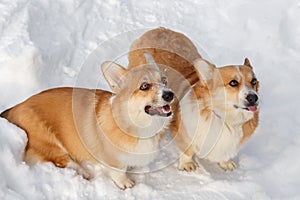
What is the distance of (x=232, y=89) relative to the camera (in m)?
3.09

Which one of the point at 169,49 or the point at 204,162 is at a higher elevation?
the point at 169,49

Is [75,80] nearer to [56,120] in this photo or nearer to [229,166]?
[56,120]

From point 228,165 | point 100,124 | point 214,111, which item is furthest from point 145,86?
point 228,165

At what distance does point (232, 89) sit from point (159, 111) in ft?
1.89

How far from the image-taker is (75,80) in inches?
166

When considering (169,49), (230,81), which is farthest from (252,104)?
(169,49)

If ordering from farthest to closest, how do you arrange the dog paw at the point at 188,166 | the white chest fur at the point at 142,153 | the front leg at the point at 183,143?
the dog paw at the point at 188,166 < the front leg at the point at 183,143 < the white chest fur at the point at 142,153

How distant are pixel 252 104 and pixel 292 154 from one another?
81cm

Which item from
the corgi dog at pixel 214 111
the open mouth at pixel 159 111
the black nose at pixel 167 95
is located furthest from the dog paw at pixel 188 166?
the black nose at pixel 167 95

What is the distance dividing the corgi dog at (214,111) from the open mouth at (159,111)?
15.1 inches

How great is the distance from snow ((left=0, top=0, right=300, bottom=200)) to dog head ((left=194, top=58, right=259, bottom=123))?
55cm

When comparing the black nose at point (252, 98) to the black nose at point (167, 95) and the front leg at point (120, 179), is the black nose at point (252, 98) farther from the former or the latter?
the front leg at point (120, 179)

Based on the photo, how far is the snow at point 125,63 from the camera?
310 centimetres

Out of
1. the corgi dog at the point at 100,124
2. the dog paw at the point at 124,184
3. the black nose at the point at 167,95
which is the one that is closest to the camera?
the black nose at the point at 167,95
